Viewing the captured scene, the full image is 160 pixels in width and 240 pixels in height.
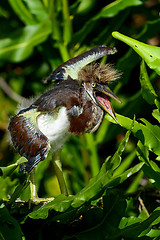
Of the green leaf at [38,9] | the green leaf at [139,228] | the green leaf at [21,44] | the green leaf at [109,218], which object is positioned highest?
the green leaf at [38,9]

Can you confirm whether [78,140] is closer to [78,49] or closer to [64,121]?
[78,49]

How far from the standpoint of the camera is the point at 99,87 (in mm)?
1640

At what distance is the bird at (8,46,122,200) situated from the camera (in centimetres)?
158

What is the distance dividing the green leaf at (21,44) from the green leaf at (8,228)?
1407mm

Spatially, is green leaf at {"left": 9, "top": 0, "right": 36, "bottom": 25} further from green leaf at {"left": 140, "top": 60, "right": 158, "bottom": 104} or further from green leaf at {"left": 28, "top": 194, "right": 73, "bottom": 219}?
green leaf at {"left": 28, "top": 194, "right": 73, "bottom": 219}

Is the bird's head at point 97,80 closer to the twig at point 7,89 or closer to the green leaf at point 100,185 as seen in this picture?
the green leaf at point 100,185

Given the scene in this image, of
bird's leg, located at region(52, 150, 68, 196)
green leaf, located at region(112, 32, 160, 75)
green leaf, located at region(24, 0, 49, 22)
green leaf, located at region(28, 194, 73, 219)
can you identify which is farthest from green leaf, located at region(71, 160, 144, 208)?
green leaf, located at region(24, 0, 49, 22)

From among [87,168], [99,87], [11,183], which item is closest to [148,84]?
[99,87]

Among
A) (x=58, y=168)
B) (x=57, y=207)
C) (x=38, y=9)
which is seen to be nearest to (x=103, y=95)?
(x=58, y=168)

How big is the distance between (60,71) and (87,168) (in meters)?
0.93

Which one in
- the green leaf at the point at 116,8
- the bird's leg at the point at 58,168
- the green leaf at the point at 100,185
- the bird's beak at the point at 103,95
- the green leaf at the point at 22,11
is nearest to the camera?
the green leaf at the point at 100,185

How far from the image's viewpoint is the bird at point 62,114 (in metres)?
1.58

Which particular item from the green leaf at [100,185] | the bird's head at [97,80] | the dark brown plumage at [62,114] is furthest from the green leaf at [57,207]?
the bird's head at [97,80]

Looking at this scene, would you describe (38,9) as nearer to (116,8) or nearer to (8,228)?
(116,8)
